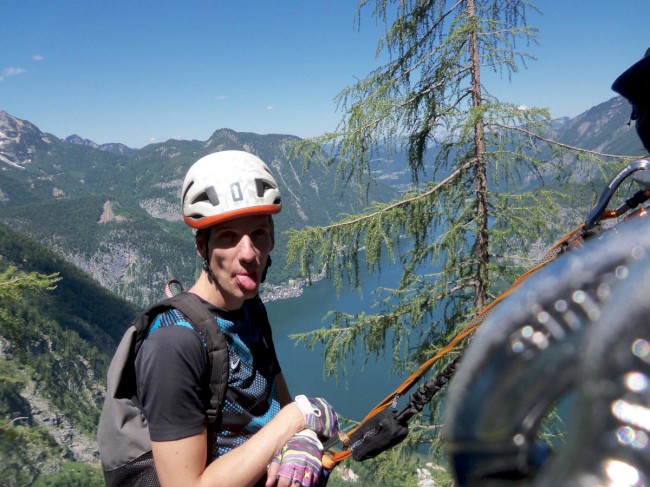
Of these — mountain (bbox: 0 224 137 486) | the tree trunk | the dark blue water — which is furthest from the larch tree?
mountain (bbox: 0 224 137 486)

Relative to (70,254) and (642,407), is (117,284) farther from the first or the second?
(642,407)

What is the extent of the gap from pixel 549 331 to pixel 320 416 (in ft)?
4.63

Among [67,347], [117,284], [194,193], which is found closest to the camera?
[194,193]

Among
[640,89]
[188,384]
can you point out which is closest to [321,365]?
[188,384]

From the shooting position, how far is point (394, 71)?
6066 millimetres

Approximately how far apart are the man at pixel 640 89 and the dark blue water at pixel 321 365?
2288cm

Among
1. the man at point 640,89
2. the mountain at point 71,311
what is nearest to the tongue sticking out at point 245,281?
the man at point 640,89

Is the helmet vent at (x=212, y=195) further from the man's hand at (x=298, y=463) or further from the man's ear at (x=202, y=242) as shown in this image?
the man's hand at (x=298, y=463)

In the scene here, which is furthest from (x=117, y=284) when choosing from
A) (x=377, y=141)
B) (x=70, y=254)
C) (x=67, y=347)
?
(x=377, y=141)

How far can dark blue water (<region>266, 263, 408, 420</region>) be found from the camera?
53.0 m

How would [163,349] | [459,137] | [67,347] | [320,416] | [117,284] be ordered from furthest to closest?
[117,284] → [67,347] → [459,137] → [320,416] → [163,349]

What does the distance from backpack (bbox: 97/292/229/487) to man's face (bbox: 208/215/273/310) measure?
0.24m

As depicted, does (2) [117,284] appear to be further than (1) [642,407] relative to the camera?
Yes

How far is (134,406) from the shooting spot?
1.59 m
